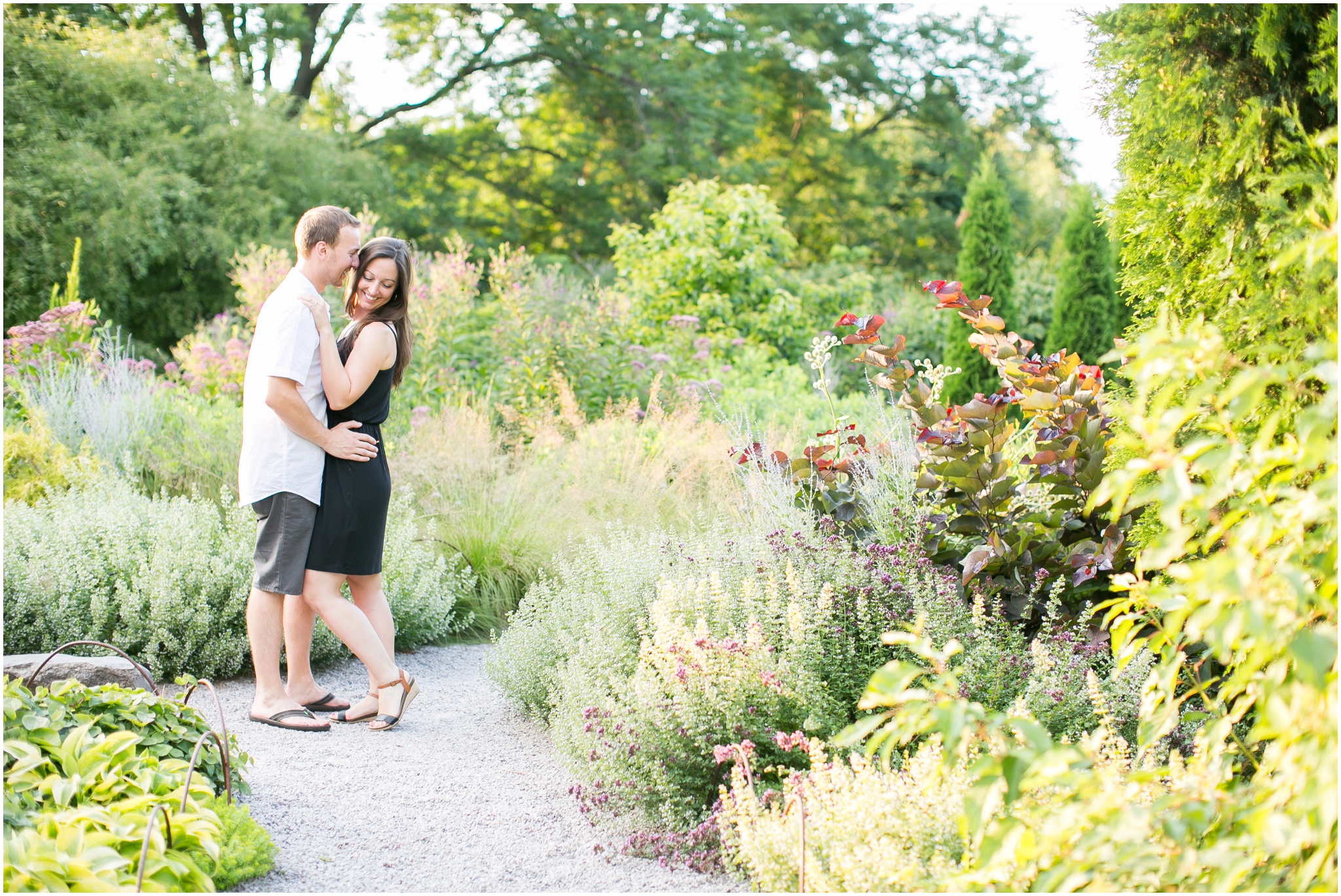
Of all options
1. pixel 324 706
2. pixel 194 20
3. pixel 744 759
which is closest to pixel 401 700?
pixel 324 706

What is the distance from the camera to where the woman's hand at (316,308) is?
10.9ft

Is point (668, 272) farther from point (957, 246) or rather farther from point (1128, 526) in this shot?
point (957, 246)

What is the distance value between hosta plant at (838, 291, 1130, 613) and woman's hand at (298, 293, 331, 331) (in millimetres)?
1881

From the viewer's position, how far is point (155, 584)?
13.3ft

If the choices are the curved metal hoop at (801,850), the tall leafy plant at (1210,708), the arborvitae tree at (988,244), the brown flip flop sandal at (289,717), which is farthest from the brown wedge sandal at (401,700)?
the arborvitae tree at (988,244)

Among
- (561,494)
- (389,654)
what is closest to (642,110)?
(561,494)

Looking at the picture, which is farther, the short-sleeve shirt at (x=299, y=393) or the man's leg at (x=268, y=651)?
the man's leg at (x=268, y=651)

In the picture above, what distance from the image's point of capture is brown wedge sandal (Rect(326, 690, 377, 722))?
361cm

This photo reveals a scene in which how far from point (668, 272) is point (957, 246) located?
1340 centimetres

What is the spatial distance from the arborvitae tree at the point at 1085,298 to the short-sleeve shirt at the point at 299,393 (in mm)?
11853

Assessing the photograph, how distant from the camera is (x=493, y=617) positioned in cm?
502

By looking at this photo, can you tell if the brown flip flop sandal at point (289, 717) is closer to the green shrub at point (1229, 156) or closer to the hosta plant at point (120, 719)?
the hosta plant at point (120, 719)

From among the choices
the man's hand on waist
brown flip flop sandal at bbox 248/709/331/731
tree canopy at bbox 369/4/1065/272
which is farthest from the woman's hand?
tree canopy at bbox 369/4/1065/272

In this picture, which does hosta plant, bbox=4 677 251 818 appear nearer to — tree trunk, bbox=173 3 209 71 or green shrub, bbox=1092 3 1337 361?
green shrub, bbox=1092 3 1337 361
